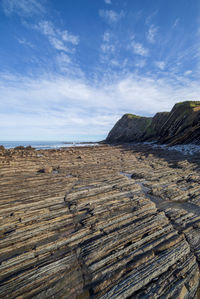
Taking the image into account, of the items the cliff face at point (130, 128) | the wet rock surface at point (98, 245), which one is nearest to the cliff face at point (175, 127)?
the cliff face at point (130, 128)

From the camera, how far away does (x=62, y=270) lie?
363cm

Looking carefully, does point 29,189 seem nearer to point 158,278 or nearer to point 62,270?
point 62,270

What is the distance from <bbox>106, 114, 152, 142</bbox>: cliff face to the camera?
73500mm

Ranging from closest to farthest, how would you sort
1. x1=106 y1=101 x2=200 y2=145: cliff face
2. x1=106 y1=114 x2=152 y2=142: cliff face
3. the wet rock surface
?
the wet rock surface < x1=106 y1=101 x2=200 y2=145: cliff face < x1=106 y1=114 x2=152 y2=142: cliff face

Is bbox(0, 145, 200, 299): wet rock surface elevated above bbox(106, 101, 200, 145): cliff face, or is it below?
below

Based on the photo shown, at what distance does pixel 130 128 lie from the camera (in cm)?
8238

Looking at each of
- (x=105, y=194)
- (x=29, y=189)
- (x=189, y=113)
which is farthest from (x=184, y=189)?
(x=189, y=113)

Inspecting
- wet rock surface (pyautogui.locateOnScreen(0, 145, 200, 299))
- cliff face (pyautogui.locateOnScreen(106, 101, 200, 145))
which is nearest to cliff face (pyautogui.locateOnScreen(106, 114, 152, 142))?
cliff face (pyautogui.locateOnScreen(106, 101, 200, 145))

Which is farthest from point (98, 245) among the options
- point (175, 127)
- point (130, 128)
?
point (130, 128)

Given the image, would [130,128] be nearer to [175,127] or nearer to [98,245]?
[175,127]

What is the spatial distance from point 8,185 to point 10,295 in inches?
327

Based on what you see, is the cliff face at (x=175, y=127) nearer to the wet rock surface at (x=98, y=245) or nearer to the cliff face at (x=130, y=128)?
the cliff face at (x=130, y=128)

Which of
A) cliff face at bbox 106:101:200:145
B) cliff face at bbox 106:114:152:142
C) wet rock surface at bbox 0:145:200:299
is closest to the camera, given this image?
wet rock surface at bbox 0:145:200:299

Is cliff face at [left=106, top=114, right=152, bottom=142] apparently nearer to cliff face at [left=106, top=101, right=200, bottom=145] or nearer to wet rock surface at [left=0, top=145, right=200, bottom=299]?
cliff face at [left=106, top=101, right=200, bottom=145]
